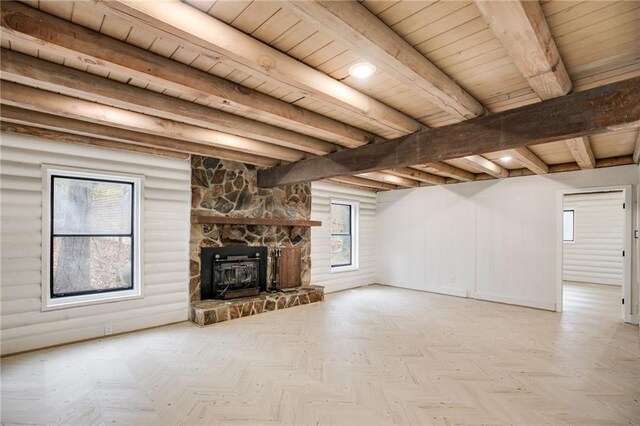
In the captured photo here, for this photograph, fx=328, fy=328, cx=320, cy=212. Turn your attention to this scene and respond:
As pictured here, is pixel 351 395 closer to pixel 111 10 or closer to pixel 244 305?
pixel 244 305

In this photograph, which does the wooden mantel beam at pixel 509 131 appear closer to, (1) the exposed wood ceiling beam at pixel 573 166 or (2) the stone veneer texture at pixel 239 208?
(2) the stone veneer texture at pixel 239 208

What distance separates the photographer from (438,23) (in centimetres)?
188

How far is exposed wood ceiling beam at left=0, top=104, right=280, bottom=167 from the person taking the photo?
3158 millimetres

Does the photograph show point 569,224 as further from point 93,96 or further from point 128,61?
point 93,96

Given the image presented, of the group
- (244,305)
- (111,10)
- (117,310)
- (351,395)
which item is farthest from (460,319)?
(111,10)

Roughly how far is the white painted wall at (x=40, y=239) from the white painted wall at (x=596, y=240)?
976 centimetres

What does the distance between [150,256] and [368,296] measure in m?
4.20

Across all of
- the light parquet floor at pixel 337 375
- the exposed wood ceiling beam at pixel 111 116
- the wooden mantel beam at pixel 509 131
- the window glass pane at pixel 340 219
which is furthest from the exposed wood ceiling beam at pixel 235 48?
the window glass pane at pixel 340 219

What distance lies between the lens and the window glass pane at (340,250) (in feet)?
24.7

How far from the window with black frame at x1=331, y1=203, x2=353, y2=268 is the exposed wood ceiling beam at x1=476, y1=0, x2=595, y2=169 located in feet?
17.6

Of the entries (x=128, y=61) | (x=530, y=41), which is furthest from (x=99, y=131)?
(x=530, y=41)

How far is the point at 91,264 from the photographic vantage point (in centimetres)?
419

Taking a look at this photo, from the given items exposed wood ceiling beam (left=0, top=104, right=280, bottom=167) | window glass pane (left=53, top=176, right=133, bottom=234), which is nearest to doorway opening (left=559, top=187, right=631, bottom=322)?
exposed wood ceiling beam (left=0, top=104, right=280, bottom=167)

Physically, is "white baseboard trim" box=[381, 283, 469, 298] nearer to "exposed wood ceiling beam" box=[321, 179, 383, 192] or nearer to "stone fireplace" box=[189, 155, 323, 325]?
"exposed wood ceiling beam" box=[321, 179, 383, 192]
